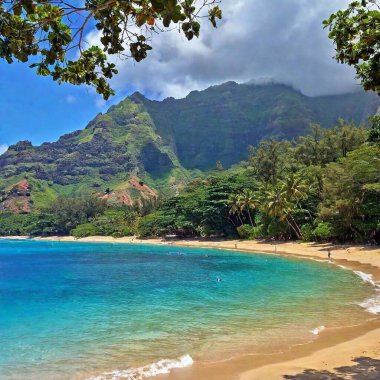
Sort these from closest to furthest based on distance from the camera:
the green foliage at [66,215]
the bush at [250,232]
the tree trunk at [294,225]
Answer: the tree trunk at [294,225], the bush at [250,232], the green foliage at [66,215]

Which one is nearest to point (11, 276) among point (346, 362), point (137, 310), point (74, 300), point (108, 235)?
point (74, 300)

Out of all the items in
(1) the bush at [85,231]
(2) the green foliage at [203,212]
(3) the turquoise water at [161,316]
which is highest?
(2) the green foliage at [203,212]

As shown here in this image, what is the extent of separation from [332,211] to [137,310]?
116ft

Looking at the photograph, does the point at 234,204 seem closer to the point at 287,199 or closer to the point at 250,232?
the point at 250,232

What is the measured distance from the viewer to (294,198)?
207ft

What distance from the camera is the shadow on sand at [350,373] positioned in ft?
34.5

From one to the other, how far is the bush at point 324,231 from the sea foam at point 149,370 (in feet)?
151

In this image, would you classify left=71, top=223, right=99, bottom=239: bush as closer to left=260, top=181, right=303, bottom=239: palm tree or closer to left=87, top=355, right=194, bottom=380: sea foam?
left=260, top=181, right=303, bottom=239: palm tree

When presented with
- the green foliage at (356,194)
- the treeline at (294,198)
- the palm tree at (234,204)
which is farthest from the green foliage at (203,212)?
the green foliage at (356,194)

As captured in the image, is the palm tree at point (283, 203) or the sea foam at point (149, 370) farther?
the palm tree at point (283, 203)

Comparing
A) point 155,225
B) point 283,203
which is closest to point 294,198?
point 283,203

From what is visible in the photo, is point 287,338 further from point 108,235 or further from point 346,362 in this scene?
point 108,235

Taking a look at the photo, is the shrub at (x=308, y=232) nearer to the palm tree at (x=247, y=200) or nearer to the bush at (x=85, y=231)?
the palm tree at (x=247, y=200)

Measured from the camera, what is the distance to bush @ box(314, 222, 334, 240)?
5549 cm
